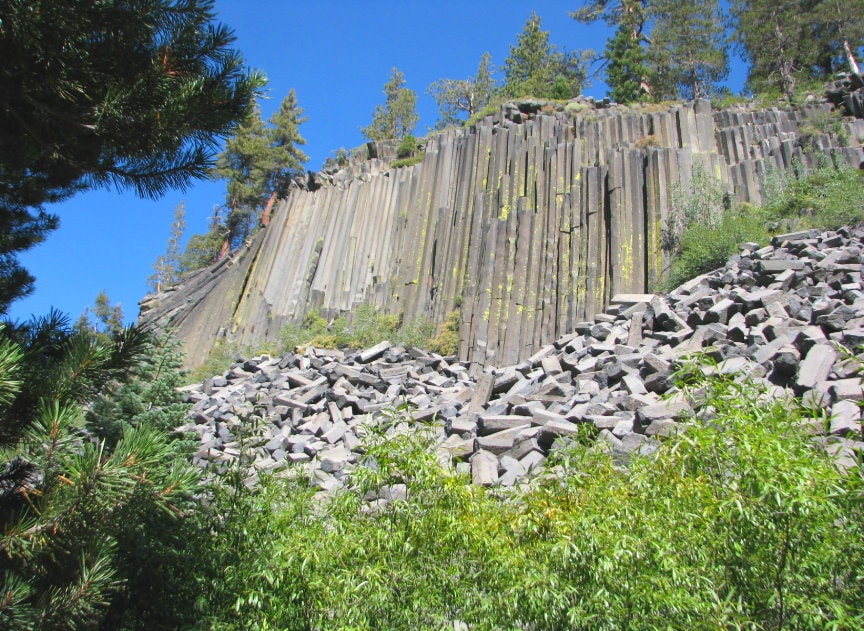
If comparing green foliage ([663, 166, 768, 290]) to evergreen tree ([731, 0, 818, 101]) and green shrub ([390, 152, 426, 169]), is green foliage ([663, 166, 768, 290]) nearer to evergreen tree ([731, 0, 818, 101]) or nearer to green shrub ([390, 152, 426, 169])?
green shrub ([390, 152, 426, 169])

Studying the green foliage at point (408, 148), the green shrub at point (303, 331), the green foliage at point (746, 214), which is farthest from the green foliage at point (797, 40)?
the green shrub at point (303, 331)

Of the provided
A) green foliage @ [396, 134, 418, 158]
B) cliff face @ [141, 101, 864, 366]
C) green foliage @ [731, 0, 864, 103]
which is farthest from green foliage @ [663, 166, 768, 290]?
green foliage @ [731, 0, 864, 103]

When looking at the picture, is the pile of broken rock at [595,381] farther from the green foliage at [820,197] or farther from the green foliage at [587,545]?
the green foliage at [820,197]

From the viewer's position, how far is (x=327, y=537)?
10.3ft

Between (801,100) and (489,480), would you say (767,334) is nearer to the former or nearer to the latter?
(489,480)

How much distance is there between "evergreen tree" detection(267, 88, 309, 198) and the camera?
31156mm

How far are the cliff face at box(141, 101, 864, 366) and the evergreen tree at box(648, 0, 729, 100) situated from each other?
11867mm

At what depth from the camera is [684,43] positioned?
87.1 feet

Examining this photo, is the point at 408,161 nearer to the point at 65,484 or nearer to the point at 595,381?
the point at 595,381

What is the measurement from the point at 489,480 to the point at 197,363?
14507 millimetres

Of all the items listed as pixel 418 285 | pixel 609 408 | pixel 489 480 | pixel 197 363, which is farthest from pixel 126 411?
pixel 197 363

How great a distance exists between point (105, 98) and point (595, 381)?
5620 mm

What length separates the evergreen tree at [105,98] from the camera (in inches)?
101

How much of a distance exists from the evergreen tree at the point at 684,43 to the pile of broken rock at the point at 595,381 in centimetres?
2002
